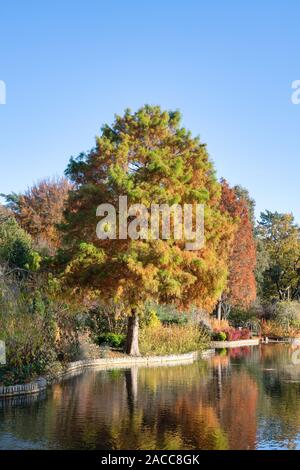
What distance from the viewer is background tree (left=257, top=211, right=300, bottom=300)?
46.8 m

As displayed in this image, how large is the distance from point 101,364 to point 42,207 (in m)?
20.2

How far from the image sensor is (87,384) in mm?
14859

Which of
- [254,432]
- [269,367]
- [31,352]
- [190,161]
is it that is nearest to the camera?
[254,432]

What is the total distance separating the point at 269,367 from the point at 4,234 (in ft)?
39.5

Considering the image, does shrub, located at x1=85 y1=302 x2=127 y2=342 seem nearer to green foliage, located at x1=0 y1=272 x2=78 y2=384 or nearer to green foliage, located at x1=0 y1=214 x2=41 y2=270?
green foliage, located at x1=0 y1=214 x2=41 y2=270

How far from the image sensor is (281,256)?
1869 inches

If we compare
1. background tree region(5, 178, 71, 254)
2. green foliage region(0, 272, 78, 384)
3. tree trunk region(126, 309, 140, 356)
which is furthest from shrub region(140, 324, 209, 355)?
background tree region(5, 178, 71, 254)

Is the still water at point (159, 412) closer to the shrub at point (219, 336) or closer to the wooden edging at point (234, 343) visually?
the wooden edging at point (234, 343)

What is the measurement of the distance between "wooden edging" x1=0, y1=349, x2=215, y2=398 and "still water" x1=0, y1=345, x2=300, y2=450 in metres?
0.33

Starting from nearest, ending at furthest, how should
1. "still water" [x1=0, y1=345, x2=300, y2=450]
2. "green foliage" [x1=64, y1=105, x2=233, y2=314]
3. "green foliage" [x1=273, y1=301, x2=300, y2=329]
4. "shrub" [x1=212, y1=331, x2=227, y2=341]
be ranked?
1. "still water" [x1=0, y1=345, x2=300, y2=450]
2. "green foliage" [x1=64, y1=105, x2=233, y2=314]
3. "shrub" [x1=212, y1=331, x2=227, y2=341]
4. "green foliage" [x1=273, y1=301, x2=300, y2=329]

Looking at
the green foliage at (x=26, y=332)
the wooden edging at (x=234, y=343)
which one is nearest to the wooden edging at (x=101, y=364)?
the green foliage at (x=26, y=332)

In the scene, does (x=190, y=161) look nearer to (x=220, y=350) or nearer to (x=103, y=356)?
(x=103, y=356)

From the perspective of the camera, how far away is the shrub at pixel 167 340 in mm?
22016

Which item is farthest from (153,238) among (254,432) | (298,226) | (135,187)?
(298,226)
